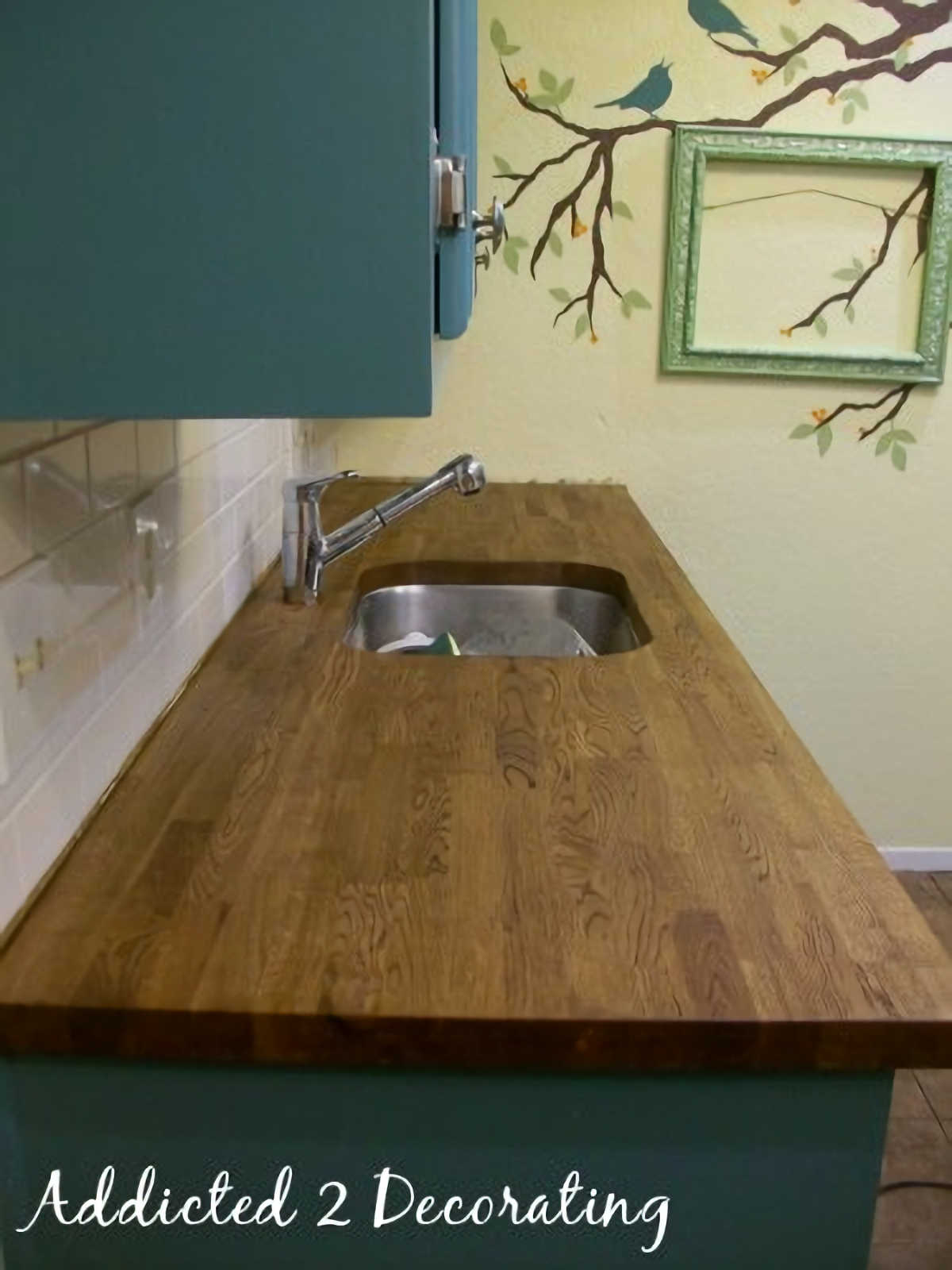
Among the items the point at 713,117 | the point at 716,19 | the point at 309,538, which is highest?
the point at 716,19

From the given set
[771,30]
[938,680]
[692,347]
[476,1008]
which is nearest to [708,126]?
[771,30]

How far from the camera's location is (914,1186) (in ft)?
6.79

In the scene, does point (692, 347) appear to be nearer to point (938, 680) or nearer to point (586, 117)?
point (586, 117)

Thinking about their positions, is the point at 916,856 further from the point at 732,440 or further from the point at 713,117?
the point at 713,117

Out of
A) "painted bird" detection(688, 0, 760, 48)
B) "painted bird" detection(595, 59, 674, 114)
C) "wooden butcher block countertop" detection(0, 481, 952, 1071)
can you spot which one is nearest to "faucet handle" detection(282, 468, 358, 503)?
"wooden butcher block countertop" detection(0, 481, 952, 1071)

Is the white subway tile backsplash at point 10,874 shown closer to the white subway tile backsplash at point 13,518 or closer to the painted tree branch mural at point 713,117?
the white subway tile backsplash at point 13,518

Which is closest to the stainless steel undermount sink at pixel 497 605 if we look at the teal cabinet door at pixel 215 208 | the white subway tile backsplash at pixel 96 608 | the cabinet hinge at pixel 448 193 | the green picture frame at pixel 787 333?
the white subway tile backsplash at pixel 96 608

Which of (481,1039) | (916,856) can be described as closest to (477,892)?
(481,1039)

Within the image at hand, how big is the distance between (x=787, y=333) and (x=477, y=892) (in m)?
2.06

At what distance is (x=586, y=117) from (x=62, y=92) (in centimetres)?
204

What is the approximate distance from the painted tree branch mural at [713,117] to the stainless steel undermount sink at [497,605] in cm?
87

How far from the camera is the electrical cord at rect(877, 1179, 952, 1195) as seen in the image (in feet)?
6.77

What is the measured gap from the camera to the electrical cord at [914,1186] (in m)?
2.06

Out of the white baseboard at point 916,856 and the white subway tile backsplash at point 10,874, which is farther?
the white baseboard at point 916,856
